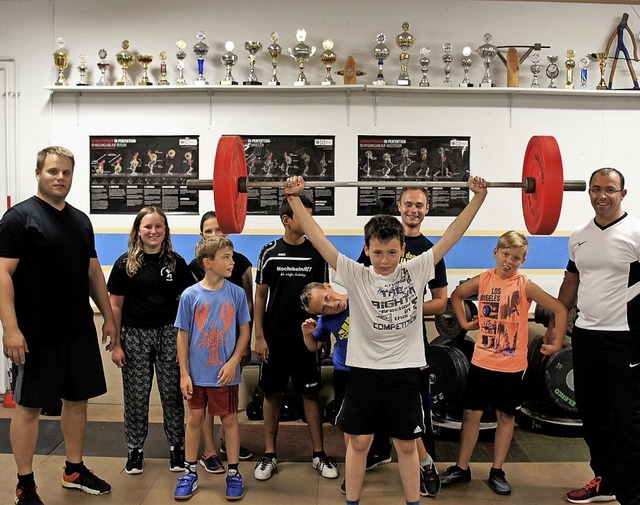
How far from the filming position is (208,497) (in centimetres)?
288

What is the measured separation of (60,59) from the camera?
4273mm

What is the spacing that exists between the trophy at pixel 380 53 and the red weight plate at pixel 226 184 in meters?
1.98

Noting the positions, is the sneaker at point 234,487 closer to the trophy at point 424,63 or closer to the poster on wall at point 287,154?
the poster on wall at point 287,154

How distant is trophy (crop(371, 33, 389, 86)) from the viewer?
166 inches

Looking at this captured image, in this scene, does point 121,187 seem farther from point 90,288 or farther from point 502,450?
point 502,450

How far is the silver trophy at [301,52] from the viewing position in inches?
165

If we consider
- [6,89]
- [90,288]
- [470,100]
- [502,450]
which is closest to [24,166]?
[6,89]

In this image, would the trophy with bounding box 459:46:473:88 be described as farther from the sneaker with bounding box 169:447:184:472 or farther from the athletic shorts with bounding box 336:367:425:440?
the sneaker with bounding box 169:447:184:472

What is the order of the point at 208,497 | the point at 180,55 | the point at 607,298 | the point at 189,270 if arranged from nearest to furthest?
the point at 607,298, the point at 208,497, the point at 189,270, the point at 180,55

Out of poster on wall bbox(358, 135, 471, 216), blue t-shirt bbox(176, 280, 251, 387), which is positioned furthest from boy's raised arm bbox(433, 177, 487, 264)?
poster on wall bbox(358, 135, 471, 216)

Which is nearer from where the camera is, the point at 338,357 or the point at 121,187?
the point at 338,357

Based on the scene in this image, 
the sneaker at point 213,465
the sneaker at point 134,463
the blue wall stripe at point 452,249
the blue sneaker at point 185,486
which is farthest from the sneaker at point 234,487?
the blue wall stripe at point 452,249

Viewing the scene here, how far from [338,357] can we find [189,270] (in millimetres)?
948

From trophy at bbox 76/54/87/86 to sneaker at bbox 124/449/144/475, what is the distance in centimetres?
265
